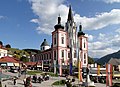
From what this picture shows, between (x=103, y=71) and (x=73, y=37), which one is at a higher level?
(x=73, y=37)

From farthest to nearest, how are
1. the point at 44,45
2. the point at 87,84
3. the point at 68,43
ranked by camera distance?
1. the point at 44,45
2. the point at 68,43
3. the point at 87,84

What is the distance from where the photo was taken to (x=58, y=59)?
3568 inches

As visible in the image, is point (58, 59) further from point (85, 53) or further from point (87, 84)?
point (87, 84)

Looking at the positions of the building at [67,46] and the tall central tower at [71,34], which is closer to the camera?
the building at [67,46]

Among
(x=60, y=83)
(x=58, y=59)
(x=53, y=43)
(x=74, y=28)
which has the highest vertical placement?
(x=74, y=28)

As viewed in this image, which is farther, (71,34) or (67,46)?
(71,34)

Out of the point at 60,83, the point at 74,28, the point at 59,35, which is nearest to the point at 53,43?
the point at 59,35

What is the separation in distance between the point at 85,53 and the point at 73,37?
8.17 metres

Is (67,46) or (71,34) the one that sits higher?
(71,34)

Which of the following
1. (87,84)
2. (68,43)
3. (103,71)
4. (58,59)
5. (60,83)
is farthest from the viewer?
(68,43)

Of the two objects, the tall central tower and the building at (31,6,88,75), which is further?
the tall central tower

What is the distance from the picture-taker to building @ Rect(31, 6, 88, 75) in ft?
301

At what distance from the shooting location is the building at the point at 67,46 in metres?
91.7

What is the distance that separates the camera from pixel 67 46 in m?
95.8
